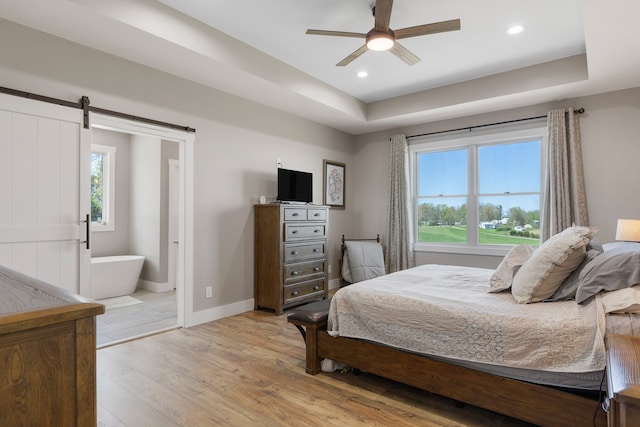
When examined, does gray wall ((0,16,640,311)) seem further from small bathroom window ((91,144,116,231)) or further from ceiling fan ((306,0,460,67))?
small bathroom window ((91,144,116,231))

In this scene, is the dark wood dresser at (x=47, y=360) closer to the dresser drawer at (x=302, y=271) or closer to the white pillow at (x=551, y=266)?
the white pillow at (x=551, y=266)

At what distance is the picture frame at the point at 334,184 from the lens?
547 centimetres

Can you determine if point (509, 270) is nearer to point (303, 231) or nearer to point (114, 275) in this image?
point (303, 231)

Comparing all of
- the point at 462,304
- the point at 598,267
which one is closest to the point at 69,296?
the point at 462,304

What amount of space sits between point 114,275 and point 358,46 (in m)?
4.40

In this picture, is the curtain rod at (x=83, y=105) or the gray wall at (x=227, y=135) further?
the gray wall at (x=227, y=135)

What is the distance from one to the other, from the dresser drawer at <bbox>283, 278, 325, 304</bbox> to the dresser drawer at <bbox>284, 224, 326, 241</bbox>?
0.58 metres

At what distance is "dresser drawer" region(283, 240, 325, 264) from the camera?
420 cm

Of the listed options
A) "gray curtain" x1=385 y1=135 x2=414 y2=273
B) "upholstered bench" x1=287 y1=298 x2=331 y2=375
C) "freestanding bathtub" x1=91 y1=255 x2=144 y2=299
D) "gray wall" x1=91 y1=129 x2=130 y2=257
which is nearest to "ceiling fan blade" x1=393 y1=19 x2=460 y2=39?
"upholstered bench" x1=287 y1=298 x2=331 y2=375

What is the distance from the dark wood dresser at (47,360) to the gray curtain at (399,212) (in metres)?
4.78

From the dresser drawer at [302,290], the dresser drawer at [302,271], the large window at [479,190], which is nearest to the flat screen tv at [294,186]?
the dresser drawer at [302,271]

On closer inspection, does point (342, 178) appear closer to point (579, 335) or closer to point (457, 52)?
point (457, 52)

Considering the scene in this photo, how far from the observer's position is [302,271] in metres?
4.41

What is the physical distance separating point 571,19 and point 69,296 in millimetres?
3943
